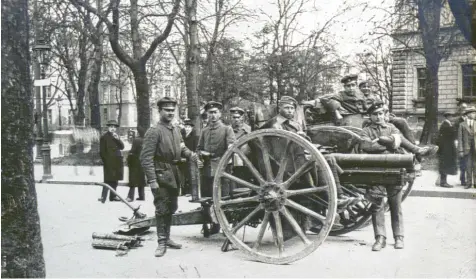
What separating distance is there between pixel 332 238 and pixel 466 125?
6.12 metres

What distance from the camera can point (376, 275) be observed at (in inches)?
207

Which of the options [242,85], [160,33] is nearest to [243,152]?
[160,33]

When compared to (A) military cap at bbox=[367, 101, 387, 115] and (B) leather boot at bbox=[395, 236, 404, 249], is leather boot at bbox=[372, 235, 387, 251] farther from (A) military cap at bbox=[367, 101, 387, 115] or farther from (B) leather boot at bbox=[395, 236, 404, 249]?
(A) military cap at bbox=[367, 101, 387, 115]

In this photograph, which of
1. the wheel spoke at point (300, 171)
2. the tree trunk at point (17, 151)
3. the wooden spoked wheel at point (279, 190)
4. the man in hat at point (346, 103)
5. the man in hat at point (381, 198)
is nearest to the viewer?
the tree trunk at point (17, 151)

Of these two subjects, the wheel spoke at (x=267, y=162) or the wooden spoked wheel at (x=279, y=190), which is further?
the wheel spoke at (x=267, y=162)

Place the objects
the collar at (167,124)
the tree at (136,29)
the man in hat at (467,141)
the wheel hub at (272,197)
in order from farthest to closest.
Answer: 1. the tree at (136,29)
2. the man in hat at (467,141)
3. the collar at (167,124)
4. the wheel hub at (272,197)

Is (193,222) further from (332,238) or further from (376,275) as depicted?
(376,275)

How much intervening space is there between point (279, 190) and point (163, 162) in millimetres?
1668

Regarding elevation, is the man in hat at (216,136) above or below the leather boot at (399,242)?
above

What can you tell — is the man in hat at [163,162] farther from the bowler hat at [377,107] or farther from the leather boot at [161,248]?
the bowler hat at [377,107]

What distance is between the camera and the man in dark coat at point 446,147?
11.7 m

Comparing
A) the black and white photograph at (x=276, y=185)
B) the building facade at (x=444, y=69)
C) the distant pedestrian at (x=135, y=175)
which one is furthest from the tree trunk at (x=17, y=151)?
the distant pedestrian at (x=135, y=175)

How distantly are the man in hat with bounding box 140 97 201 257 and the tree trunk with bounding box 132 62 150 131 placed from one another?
8.91 m

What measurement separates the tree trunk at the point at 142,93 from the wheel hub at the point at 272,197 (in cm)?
1013
